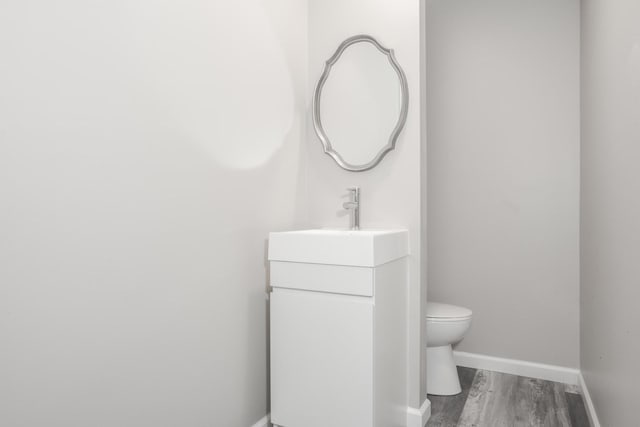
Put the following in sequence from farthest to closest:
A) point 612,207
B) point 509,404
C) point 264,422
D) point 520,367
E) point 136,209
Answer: point 520,367, point 509,404, point 264,422, point 612,207, point 136,209

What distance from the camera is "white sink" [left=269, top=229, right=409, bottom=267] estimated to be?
163 centimetres

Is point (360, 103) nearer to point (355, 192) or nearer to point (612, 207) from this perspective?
point (355, 192)

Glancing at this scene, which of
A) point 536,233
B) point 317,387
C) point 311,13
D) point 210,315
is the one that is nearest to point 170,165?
point 210,315

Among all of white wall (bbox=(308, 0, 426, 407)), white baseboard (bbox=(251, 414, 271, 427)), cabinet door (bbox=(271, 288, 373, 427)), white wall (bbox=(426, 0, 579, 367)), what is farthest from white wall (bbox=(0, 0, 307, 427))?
white wall (bbox=(426, 0, 579, 367))

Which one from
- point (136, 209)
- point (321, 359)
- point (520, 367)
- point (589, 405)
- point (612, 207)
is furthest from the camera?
point (520, 367)

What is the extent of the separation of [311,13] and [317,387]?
179cm

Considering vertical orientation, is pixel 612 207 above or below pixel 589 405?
above

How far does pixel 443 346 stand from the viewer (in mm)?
2402

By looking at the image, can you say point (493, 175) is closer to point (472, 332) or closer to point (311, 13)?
point (472, 332)

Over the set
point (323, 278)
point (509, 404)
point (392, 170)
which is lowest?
point (509, 404)

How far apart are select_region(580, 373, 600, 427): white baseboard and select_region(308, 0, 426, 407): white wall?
713 mm

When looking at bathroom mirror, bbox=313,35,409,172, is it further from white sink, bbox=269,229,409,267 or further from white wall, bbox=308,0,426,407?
white sink, bbox=269,229,409,267

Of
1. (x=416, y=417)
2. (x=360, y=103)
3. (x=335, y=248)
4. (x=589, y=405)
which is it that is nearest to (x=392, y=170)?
(x=360, y=103)

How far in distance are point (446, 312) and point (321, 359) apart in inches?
39.3
